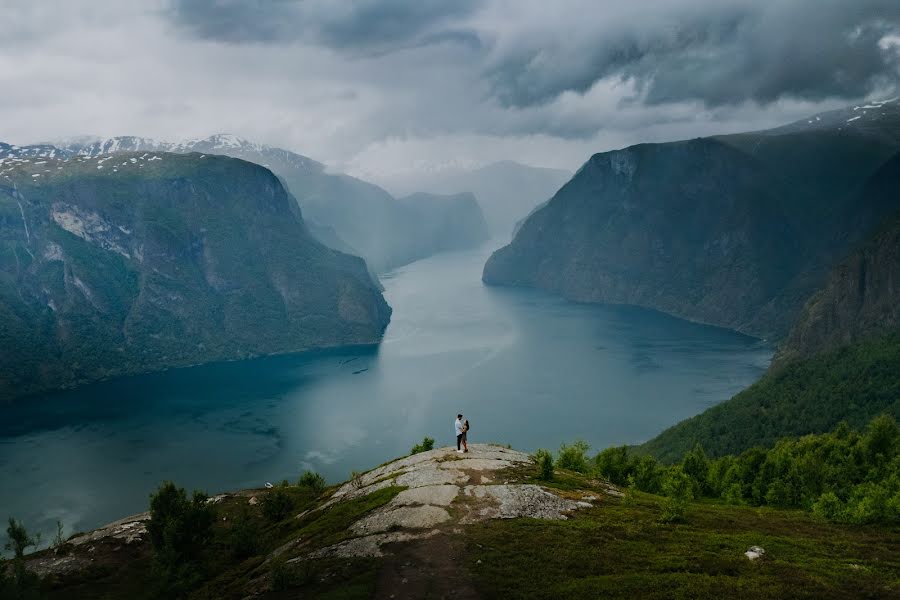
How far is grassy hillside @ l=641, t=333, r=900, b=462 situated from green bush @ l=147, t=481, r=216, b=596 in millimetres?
108428

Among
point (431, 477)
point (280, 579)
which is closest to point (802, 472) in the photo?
point (431, 477)

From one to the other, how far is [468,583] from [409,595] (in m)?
2.60

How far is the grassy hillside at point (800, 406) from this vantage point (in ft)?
501

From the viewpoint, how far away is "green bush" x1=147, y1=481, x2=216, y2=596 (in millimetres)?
42806

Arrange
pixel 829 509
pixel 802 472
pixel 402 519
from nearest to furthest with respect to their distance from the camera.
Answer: pixel 402 519 → pixel 829 509 → pixel 802 472

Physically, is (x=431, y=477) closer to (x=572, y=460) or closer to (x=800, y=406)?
(x=572, y=460)

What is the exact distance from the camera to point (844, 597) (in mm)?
25453

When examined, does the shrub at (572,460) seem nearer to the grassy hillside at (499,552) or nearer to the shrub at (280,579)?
the grassy hillside at (499,552)

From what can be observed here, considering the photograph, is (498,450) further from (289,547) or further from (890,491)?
(890,491)

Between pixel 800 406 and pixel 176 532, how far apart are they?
168 metres

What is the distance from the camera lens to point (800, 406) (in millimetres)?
170375

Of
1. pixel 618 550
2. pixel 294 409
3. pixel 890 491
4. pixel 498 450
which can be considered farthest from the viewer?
pixel 294 409

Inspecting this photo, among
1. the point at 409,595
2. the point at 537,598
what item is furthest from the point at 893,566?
the point at 409,595

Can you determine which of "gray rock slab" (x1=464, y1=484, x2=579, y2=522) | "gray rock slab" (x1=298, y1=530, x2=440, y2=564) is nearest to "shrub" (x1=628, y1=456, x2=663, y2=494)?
"gray rock slab" (x1=464, y1=484, x2=579, y2=522)
